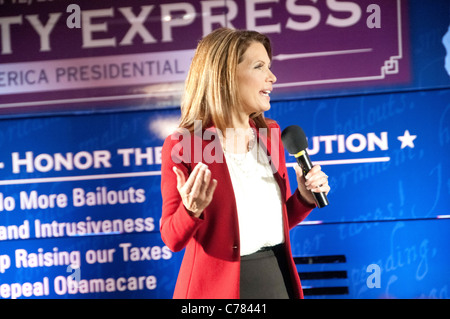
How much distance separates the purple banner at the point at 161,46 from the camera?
8.56 ft

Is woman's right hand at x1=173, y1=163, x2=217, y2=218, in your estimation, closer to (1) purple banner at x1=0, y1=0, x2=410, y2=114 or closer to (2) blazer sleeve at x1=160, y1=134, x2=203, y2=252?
(2) blazer sleeve at x1=160, y1=134, x2=203, y2=252

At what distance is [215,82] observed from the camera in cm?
140

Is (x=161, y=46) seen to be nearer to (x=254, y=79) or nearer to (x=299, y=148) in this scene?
(x=254, y=79)

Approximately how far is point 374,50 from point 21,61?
213 cm

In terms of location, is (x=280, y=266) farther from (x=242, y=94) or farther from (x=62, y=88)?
(x=62, y=88)

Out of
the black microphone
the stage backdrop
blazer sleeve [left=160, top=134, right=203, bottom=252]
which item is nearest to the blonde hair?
blazer sleeve [left=160, top=134, right=203, bottom=252]

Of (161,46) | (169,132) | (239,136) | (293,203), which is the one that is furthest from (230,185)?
(161,46)

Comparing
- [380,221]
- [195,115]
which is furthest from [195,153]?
[380,221]

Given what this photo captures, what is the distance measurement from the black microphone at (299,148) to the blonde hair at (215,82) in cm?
22

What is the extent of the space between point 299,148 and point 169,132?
4.40 feet

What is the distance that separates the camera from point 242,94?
1.46 meters

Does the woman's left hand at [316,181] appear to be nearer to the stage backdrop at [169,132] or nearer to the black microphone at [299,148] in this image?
the black microphone at [299,148]

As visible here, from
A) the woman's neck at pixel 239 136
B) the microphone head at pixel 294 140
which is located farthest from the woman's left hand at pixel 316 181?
the woman's neck at pixel 239 136

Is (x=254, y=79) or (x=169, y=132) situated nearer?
(x=254, y=79)
